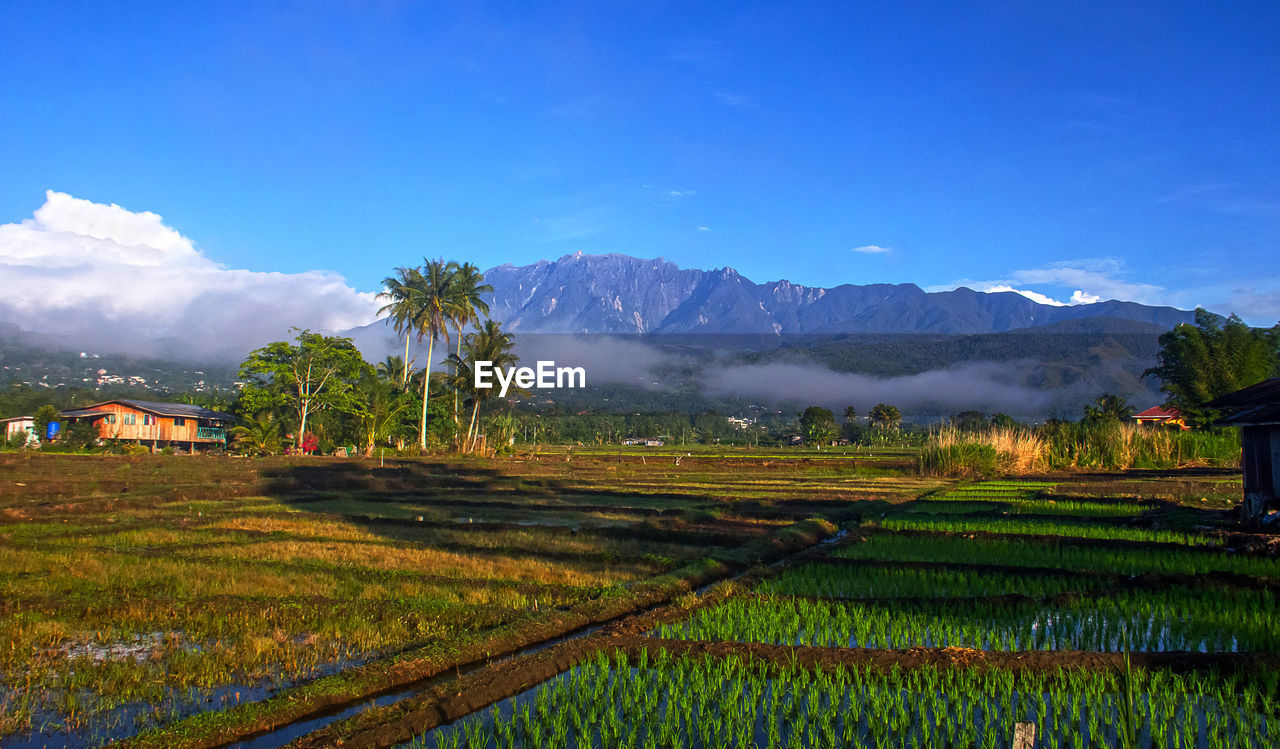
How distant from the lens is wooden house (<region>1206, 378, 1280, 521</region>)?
42.1 feet

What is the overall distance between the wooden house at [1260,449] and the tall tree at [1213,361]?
32.4 meters

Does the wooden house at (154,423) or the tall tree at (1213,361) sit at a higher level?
the tall tree at (1213,361)

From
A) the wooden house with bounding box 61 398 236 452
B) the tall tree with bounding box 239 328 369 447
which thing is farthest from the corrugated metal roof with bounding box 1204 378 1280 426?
the wooden house with bounding box 61 398 236 452

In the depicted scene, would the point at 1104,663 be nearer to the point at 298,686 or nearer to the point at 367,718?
the point at 367,718

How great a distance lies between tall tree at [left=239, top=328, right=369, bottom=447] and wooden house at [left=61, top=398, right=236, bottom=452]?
5704 millimetres

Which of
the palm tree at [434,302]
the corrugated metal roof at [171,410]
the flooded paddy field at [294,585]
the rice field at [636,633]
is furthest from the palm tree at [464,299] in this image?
the rice field at [636,633]

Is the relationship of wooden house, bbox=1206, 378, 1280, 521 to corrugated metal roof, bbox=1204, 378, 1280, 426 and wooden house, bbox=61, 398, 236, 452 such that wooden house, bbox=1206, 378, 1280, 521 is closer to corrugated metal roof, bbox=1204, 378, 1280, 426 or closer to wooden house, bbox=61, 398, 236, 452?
corrugated metal roof, bbox=1204, 378, 1280, 426

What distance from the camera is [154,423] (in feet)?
167

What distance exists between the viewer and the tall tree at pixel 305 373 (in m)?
49.4

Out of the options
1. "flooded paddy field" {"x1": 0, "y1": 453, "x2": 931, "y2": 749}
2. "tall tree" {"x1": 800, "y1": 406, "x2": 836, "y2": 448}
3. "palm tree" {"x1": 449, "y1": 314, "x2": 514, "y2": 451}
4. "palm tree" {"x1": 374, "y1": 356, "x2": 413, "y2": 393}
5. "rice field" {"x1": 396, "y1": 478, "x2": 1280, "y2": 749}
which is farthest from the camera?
"tall tree" {"x1": 800, "y1": 406, "x2": 836, "y2": 448}

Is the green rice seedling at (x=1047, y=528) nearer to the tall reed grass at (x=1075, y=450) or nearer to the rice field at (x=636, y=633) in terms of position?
the rice field at (x=636, y=633)

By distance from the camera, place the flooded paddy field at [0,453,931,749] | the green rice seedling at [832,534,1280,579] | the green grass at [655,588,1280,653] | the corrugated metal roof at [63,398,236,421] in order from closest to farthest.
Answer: the flooded paddy field at [0,453,931,749] < the green grass at [655,588,1280,653] < the green rice seedling at [832,534,1280,579] < the corrugated metal roof at [63,398,236,421]

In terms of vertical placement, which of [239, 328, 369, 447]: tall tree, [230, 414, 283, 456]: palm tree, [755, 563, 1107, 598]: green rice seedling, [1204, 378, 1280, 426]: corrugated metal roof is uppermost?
[239, 328, 369, 447]: tall tree

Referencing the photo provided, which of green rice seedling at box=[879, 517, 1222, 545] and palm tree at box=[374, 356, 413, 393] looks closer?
green rice seedling at box=[879, 517, 1222, 545]
